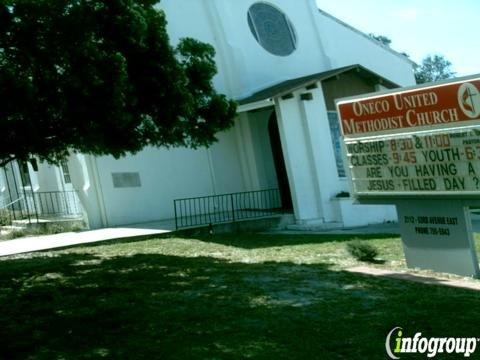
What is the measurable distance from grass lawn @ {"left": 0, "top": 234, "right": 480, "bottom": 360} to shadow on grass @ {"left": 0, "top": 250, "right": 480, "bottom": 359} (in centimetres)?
1

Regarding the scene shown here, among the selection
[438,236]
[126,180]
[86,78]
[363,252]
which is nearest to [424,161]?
[438,236]

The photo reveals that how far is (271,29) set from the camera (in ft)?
65.7

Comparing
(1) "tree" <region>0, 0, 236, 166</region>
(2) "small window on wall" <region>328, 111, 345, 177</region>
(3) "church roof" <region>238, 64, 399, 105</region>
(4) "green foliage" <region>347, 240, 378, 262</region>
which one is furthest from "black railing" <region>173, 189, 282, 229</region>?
(1) "tree" <region>0, 0, 236, 166</region>

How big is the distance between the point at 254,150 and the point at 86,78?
1185cm

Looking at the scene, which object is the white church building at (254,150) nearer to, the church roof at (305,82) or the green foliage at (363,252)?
the church roof at (305,82)

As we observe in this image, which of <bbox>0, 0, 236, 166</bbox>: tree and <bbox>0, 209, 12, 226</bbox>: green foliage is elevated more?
<bbox>0, 0, 236, 166</bbox>: tree

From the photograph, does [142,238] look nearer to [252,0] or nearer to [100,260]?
[100,260]

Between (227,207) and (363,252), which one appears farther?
(227,207)

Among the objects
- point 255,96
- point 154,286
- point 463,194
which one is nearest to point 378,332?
point 463,194

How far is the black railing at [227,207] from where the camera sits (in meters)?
16.0

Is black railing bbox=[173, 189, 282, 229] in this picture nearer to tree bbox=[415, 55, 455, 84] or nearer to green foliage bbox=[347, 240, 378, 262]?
green foliage bbox=[347, 240, 378, 262]

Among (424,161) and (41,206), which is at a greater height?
(41,206)

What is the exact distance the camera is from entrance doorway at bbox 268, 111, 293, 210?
1828 centimetres

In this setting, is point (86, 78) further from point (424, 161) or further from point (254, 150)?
point (254, 150)
